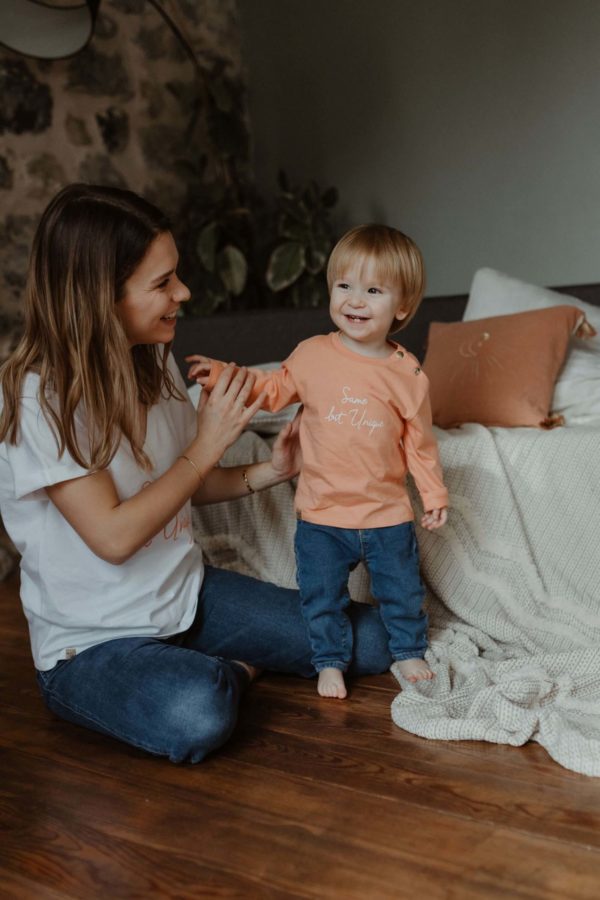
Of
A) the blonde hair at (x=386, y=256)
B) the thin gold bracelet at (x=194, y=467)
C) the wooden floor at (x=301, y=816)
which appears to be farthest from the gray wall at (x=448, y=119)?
the wooden floor at (x=301, y=816)

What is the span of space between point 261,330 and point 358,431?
1.58 metres

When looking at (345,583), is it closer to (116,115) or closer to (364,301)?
(364,301)

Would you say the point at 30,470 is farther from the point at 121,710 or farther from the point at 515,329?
the point at 515,329

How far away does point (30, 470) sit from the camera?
1.73 m

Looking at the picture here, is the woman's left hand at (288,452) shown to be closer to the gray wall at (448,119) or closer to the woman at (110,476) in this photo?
the woman at (110,476)

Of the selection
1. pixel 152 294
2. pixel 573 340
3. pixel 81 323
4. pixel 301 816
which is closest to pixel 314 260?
pixel 573 340

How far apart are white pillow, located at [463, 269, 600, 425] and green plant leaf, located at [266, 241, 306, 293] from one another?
1.14 metres

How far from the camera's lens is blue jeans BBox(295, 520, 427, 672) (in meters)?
1.96

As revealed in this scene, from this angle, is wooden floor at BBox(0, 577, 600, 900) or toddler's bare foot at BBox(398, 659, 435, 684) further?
toddler's bare foot at BBox(398, 659, 435, 684)

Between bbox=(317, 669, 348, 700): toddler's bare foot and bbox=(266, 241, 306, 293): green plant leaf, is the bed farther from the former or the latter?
bbox=(266, 241, 306, 293): green plant leaf

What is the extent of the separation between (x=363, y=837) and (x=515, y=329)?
1.57m

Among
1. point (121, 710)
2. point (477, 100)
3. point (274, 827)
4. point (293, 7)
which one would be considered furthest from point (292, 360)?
point (293, 7)

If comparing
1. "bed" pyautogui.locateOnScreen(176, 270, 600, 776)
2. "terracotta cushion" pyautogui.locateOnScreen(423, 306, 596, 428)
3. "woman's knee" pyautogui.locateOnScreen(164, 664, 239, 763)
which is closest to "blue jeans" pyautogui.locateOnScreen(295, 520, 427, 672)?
"bed" pyautogui.locateOnScreen(176, 270, 600, 776)

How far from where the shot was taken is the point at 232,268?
4.12m
